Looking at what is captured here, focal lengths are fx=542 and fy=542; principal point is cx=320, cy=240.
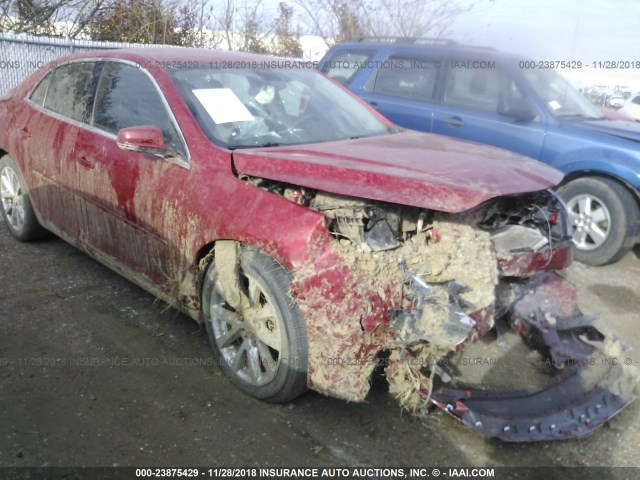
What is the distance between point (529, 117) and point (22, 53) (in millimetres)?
9360

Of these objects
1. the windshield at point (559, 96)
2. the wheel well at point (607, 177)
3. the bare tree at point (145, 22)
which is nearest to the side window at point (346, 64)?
the windshield at point (559, 96)

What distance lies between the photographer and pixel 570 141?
5.01 m

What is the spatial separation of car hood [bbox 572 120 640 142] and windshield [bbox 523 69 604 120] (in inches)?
7.2

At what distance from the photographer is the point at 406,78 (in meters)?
6.14

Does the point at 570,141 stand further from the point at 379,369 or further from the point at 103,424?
the point at 103,424

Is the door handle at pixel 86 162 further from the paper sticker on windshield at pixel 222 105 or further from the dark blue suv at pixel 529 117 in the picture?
the dark blue suv at pixel 529 117

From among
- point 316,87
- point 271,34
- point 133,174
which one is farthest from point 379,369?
point 271,34

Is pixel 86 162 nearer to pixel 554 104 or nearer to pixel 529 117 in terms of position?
pixel 529 117

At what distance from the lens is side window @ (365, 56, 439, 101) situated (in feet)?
19.5

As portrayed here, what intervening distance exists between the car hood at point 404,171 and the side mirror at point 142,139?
482 mm

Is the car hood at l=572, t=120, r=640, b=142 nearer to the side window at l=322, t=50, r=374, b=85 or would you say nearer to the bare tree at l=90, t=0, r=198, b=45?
the side window at l=322, t=50, r=374, b=85

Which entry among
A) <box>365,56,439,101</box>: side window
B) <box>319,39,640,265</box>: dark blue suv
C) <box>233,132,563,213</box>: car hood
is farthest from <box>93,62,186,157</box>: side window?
<box>365,56,439,101</box>: side window

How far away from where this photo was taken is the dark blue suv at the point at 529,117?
194 inches

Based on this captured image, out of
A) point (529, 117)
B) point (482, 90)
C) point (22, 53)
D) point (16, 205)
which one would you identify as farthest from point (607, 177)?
point (22, 53)
